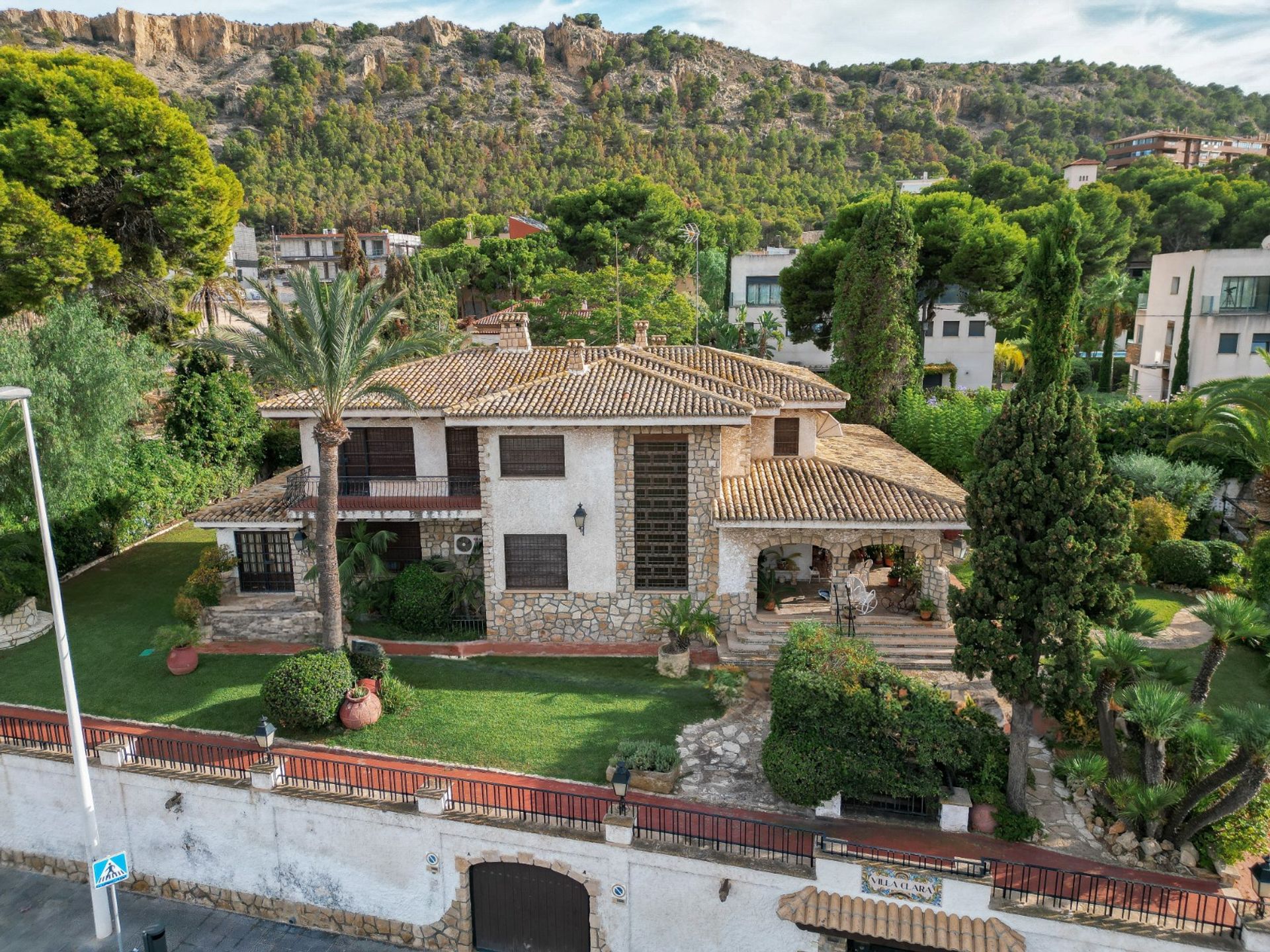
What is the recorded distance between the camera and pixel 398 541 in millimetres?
20578

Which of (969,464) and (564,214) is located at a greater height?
(564,214)

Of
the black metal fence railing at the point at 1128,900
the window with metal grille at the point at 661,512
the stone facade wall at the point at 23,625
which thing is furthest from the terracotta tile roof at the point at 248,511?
the black metal fence railing at the point at 1128,900

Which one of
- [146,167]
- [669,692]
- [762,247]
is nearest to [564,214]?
[762,247]

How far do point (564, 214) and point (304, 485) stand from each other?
43.1 m

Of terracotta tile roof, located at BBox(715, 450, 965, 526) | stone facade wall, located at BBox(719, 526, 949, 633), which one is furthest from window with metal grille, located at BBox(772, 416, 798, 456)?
stone facade wall, located at BBox(719, 526, 949, 633)

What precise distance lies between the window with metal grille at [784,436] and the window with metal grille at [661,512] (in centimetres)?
391

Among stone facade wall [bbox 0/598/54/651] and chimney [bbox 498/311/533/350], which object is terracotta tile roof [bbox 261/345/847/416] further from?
stone facade wall [bbox 0/598/54/651]

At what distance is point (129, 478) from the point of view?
→ 83.1ft

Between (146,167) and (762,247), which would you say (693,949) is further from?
(762,247)

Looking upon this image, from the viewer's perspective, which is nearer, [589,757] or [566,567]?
[589,757]

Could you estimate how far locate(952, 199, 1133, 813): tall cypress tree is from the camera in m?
11.6

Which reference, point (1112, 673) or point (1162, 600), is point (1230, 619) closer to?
point (1112, 673)

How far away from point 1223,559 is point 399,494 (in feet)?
68.4

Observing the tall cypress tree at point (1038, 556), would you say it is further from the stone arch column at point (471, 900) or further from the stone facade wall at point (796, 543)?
the stone arch column at point (471, 900)
